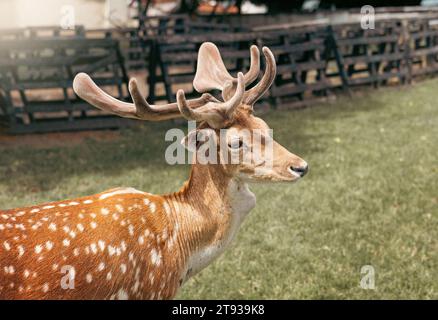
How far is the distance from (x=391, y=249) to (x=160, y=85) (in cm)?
1093

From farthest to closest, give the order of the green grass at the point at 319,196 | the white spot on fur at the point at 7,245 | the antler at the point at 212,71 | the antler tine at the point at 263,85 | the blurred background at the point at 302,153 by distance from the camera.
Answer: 1. the blurred background at the point at 302,153
2. the green grass at the point at 319,196
3. the antler at the point at 212,71
4. the antler tine at the point at 263,85
5. the white spot on fur at the point at 7,245

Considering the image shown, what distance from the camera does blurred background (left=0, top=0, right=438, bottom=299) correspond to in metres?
5.02

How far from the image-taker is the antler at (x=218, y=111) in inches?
113

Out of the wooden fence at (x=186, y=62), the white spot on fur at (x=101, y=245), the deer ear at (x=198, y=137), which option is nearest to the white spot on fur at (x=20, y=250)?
the white spot on fur at (x=101, y=245)

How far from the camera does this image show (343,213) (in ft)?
20.5

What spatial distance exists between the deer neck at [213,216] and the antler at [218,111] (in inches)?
10.3

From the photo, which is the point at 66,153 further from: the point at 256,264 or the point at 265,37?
the point at 265,37

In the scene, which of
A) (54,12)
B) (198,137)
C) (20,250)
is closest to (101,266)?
(20,250)

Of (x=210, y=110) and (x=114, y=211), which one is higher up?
(x=210, y=110)

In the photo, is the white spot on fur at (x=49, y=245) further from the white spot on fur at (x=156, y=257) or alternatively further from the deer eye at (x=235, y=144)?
the deer eye at (x=235, y=144)

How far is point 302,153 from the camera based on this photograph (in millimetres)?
8688

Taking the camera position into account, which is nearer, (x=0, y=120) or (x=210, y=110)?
(x=210, y=110)

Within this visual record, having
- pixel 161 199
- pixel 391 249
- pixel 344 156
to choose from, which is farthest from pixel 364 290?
pixel 344 156

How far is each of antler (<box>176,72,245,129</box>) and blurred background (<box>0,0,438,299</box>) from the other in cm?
216
